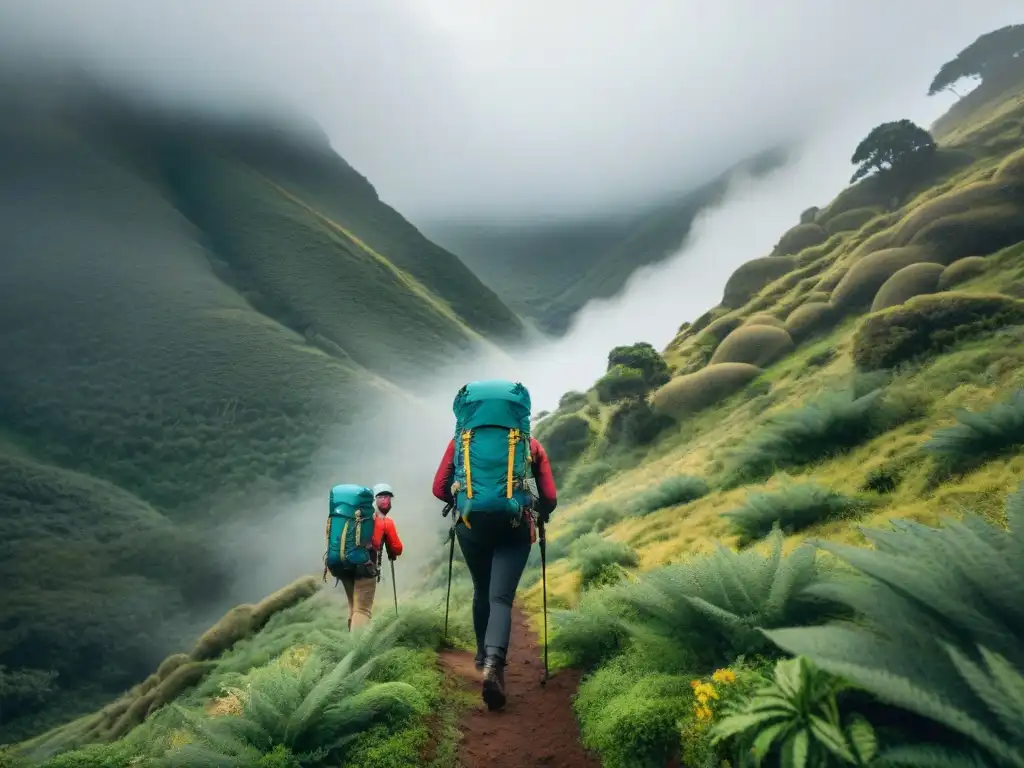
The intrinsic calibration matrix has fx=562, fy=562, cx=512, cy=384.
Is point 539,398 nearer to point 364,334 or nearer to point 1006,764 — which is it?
point 364,334

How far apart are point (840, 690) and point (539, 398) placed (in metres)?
133

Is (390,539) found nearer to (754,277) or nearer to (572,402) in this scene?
(572,402)

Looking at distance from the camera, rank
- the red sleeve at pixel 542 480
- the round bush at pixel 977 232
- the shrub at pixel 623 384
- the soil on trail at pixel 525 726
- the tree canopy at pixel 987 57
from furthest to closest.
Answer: the tree canopy at pixel 987 57
the shrub at pixel 623 384
the round bush at pixel 977 232
the red sleeve at pixel 542 480
the soil on trail at pixel 525 726

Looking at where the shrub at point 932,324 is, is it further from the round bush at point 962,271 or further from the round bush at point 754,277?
the round bush at point 754,277

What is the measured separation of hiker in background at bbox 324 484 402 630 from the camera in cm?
762

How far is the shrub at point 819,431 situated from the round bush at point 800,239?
37817 millimetres

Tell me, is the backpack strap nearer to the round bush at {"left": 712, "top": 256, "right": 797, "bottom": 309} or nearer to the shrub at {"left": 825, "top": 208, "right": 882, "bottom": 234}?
the round bush at {"left": 712, "top": 256, "right": 797, "bottom": 309}

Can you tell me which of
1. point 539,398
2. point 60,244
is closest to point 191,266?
point 60,244

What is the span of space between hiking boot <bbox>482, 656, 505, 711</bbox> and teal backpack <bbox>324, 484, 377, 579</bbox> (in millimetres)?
3351

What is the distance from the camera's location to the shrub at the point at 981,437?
19.2 ft

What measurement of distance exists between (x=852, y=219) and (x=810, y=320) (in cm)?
2234

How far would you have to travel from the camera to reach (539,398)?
446 feet

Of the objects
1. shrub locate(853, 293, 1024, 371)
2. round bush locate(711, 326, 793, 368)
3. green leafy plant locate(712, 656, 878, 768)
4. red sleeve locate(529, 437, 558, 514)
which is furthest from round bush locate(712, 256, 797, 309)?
green leafy plant locate(712, 656, 878, 768)

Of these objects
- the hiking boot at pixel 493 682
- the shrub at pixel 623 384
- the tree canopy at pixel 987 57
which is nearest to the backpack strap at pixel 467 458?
the hiking boot at pixel 493 682
